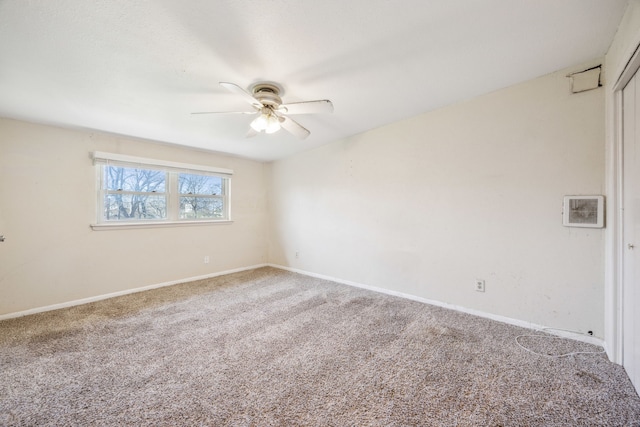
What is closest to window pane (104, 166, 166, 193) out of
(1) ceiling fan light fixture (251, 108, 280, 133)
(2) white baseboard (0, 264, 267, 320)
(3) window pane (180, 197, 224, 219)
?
(3) window pane (180, 197, 224, 219)

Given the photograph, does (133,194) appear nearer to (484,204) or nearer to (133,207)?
(133,207)

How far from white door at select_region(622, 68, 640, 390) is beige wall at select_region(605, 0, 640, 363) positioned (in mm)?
61

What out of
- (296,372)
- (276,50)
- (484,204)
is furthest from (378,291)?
(276,50)

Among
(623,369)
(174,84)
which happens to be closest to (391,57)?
(174,84)

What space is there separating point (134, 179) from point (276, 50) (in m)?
2.96

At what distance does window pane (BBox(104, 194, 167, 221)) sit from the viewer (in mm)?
Result: 3266

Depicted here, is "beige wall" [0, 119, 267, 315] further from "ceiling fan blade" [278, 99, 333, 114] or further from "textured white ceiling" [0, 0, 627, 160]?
"ceiling fan blade" [278, 99, 333, 114]

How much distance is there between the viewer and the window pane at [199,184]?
3928mm

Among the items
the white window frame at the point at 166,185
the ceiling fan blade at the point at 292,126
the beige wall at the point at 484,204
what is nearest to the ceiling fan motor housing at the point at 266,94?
the ceiling fan blade at the point at 292,126

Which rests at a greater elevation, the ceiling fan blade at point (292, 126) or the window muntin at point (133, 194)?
the ceiling fan blade at point (292, 126)

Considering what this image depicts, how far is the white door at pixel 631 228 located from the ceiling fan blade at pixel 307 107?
1.93 metres

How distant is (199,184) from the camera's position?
4.12m

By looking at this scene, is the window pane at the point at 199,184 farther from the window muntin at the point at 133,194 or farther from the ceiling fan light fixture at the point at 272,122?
the ceiling fan light fixture at the point at 272,122

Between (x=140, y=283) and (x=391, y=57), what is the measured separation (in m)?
4.04
